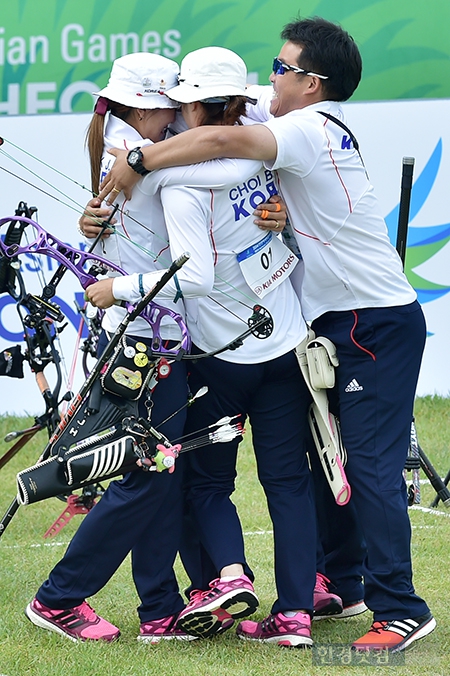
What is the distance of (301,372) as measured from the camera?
3.36 metres

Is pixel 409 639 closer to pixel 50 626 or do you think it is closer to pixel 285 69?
pixel 50 626

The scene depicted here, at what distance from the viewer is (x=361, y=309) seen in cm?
328

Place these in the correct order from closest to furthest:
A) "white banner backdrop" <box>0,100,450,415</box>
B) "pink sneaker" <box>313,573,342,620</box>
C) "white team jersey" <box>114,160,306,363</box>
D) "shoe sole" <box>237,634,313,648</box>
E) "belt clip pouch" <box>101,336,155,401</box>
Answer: "white team jersey" <box>114,160,306,363</box> < "belt clip pouch" <box>101,336,155,401</box> < "shoe sole" <box>237,634,313,648</box> < "pink sneaker" <box>313,573,342,620</box> < "white banner backdrop" <box>0,100,450,415</box>

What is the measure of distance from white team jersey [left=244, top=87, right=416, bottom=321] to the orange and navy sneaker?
0.94 metres

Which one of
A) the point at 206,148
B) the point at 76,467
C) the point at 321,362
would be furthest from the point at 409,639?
the point at 206,148

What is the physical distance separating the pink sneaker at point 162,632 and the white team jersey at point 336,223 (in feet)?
3.61

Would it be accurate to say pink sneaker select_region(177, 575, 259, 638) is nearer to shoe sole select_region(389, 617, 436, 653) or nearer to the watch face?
shoe sole select_region(389, 617, 436, 653)

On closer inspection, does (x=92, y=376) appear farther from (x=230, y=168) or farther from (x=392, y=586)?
(x=392, y=586)

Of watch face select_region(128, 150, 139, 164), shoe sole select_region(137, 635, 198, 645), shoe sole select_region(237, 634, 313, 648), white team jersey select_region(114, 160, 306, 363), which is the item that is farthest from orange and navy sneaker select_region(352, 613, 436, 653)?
watch face select_region(128, 150, 139, 164)

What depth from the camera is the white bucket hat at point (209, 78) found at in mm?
3096

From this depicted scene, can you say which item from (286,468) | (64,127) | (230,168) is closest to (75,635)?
(286,468)

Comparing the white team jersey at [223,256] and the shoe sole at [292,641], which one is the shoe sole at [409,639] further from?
the white team jersey at [223,256]

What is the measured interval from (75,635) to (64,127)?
14.0 feet

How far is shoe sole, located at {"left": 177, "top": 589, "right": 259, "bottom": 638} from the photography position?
3211 mm
